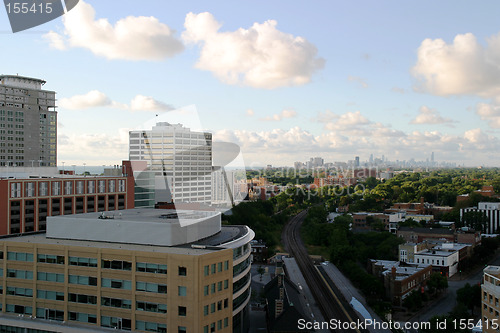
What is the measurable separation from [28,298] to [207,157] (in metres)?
74.8

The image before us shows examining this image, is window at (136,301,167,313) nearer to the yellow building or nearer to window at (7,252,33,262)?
window at (7,252,33,262)

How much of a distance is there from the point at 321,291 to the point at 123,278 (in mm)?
24985

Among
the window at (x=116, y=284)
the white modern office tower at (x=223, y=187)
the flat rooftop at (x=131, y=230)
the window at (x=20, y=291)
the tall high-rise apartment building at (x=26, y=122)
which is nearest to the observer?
the window at (x=116, y=284)

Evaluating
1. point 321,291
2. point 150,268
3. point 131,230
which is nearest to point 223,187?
point 321,291

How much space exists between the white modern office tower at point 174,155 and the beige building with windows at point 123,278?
60.3 metres

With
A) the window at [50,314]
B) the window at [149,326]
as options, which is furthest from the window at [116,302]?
the window at [50,314]

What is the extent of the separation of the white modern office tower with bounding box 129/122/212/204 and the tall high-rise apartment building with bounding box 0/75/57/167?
1644 centimetres

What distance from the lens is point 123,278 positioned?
24031mm

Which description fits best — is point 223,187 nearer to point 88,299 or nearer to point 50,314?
point 50,314

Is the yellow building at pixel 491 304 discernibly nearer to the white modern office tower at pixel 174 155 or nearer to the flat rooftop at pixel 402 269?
the flat rooftop at pixel 402 269

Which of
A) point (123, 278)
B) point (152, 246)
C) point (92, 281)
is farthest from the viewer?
point (152, 246)

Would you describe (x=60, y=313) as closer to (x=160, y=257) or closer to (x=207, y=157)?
(x=160, y=257)

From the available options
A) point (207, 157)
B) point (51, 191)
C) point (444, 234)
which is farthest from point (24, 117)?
point (444, 234)

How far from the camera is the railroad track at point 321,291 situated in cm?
3669
